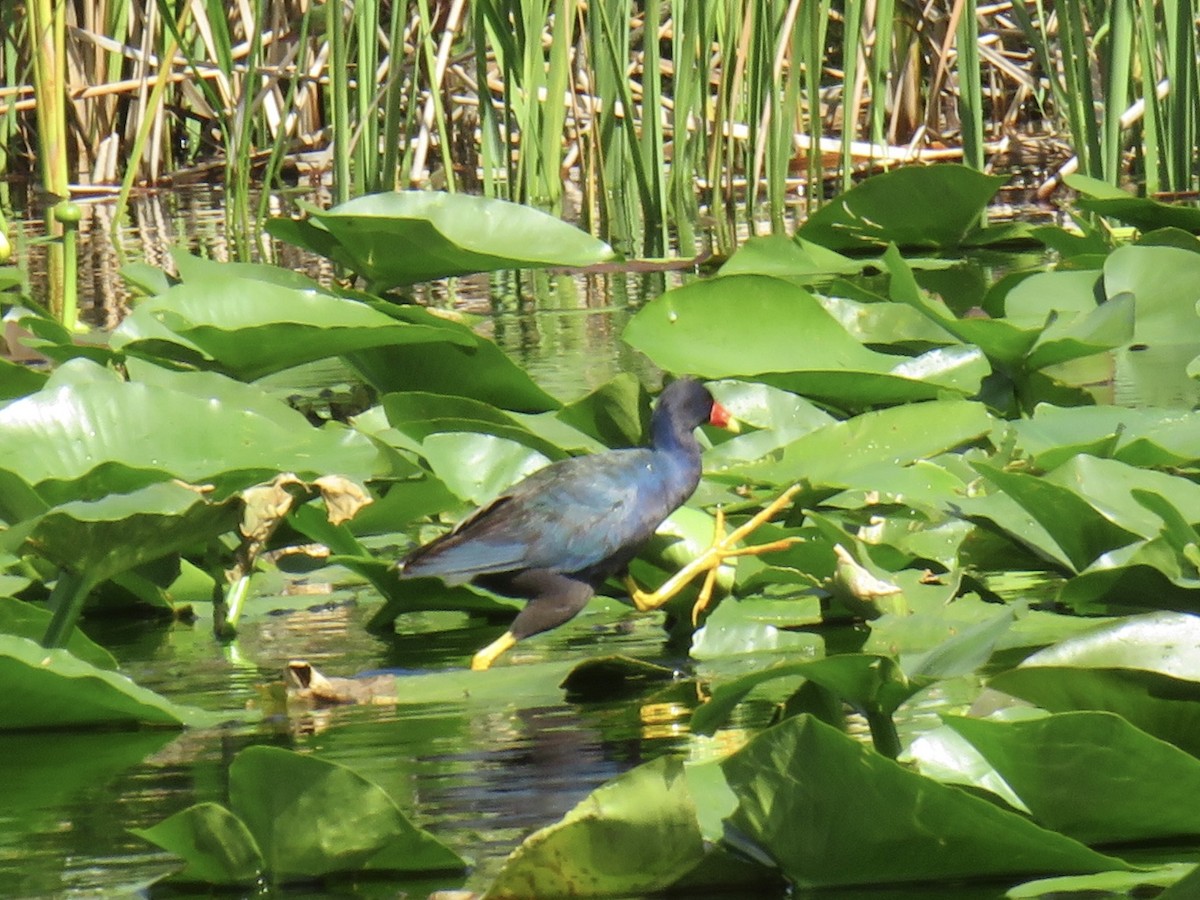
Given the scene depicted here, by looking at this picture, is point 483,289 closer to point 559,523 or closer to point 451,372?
point 451,372

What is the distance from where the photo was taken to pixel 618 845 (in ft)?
3.56

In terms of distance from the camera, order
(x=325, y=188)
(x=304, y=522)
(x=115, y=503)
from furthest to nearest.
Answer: (x=325, y=188) < (x=304, y=522) < (x=115, y=503)

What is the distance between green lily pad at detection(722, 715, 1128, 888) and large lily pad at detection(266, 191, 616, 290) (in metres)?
1.66

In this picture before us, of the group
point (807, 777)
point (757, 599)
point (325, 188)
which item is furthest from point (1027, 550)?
point (325, 188)

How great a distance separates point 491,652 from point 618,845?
0.74 metres

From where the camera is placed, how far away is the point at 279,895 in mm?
1148

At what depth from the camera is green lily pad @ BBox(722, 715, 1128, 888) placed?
104 centimetres

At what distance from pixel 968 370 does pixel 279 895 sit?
1385mm

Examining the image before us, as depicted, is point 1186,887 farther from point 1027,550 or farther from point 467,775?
point 1027,550

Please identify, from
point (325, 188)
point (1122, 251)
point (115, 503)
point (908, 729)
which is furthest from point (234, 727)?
point (325, 188)

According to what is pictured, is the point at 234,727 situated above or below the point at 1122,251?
below

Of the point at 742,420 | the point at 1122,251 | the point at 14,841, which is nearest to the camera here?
the point at 14,841

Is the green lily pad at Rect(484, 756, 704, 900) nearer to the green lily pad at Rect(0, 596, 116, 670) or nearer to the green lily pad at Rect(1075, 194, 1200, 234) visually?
the green lily pad at Rect(0, 596, 116, 670)

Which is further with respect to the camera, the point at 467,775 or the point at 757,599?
the point at 757,599
